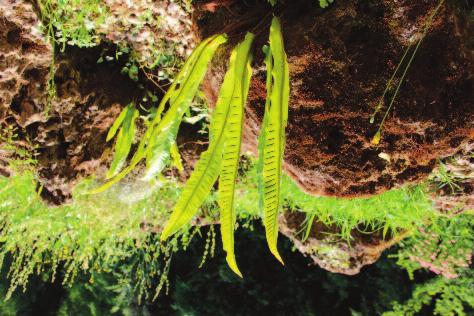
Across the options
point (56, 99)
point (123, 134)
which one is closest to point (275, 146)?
point (123, 134)

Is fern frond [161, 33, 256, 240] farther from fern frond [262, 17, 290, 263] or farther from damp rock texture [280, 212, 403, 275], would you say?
damp rock texture [280, 212, 403, 275]

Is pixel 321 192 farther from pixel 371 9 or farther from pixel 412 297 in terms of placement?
pixel 412 297

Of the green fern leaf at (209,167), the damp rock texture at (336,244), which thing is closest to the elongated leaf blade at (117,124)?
the green fern leaf at (209,167)

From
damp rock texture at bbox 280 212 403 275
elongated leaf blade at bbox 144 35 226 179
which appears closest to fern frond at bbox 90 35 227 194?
elongated leaf blade at bbox 144 35 226 179

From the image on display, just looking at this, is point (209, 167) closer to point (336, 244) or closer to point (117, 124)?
point (117, 124)

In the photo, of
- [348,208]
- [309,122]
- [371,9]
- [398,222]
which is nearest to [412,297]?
[398,222]

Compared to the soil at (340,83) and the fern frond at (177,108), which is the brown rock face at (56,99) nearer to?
the soil at (340,83)
